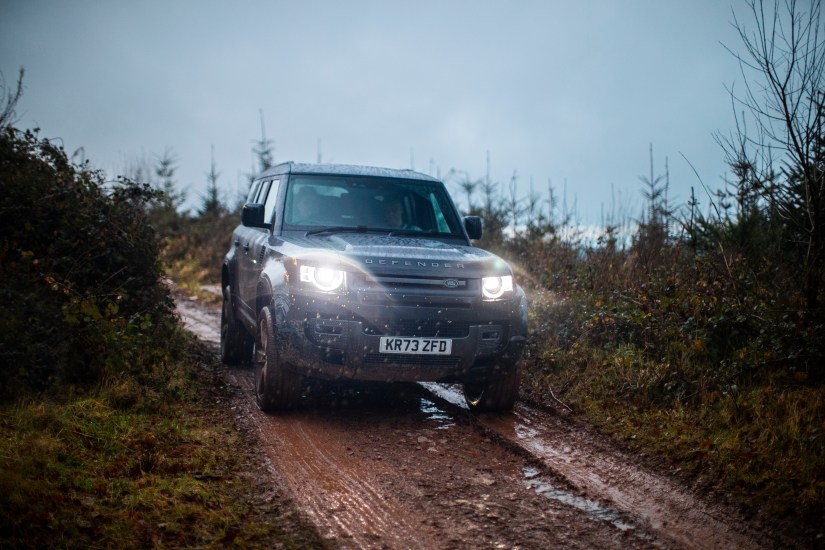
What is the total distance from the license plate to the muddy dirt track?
637mm

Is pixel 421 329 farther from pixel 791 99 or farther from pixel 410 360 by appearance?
pixel 791 99

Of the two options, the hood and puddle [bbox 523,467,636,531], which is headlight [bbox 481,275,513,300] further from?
puddle [bbox 523,467,636,531]

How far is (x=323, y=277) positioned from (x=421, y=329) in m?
0.80

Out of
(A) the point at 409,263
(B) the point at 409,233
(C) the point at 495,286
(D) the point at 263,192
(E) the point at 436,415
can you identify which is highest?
(D) the point at 263,192

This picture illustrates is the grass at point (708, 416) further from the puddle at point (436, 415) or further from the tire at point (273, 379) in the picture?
the tire at point (273, 379)

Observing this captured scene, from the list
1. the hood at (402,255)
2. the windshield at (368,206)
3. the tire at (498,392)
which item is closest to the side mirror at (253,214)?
the windshield at (368,206)

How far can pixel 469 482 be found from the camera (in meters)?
4.18

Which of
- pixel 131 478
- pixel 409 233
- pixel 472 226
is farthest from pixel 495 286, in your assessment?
pixel 131 478

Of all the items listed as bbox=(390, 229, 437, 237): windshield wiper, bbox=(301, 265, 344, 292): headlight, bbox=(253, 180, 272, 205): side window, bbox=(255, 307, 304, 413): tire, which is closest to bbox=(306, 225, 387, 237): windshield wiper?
bbox=(390, 229, 437, 237): windshield wiper

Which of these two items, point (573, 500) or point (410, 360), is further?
point (410, 360)

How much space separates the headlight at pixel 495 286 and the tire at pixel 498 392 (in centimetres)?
61

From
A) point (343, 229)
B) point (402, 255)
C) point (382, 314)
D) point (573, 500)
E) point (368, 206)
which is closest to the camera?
point (573, 500)

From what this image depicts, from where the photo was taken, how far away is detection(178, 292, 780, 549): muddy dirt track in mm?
3475

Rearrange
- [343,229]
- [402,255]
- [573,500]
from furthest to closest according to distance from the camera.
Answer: [343,229]
[402,255]
[573,500]
